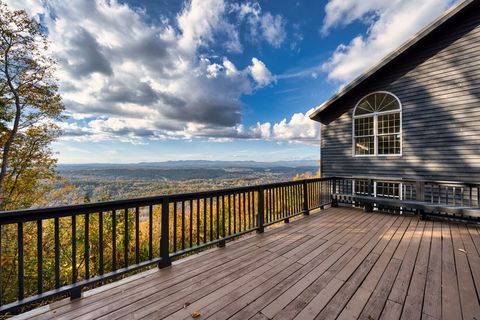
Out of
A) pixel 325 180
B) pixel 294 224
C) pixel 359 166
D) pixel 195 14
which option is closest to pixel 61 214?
pixel 294 224

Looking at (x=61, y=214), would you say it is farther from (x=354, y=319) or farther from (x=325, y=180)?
(x=325, y=180)

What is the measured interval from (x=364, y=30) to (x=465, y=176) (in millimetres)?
5845

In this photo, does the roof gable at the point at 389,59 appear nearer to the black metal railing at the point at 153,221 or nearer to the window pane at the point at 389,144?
the window pane at the point at 389,144

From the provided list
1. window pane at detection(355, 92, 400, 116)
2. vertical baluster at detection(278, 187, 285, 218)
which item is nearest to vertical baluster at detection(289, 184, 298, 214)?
vertical baluster at detection(278, 187, 285, 218)

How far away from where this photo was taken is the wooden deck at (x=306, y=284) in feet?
5.73

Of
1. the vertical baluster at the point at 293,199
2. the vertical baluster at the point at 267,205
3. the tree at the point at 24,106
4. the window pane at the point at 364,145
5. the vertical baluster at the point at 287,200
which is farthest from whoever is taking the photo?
the tree at the point at 24,106

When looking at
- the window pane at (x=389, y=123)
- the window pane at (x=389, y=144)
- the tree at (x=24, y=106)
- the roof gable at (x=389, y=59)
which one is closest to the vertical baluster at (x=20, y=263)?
the roof gable at (x=389, y=59)

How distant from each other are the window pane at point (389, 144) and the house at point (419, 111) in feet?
0.08

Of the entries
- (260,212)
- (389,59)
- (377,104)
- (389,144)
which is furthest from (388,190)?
(260,212)

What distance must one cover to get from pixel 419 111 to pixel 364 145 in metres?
1.70

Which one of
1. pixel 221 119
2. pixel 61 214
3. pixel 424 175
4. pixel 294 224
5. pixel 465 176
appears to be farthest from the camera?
pixel 221 119

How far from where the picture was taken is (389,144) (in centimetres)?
645

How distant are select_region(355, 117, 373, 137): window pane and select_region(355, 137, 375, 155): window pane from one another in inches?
6.8

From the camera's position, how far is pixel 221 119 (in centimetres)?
2733
